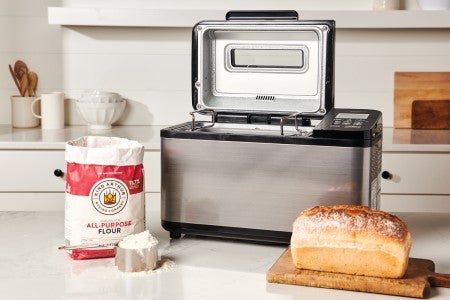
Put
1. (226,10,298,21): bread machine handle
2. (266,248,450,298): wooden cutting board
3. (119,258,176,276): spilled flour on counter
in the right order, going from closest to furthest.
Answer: (266,248,450,298): wooden cutting board < (119,258,176,276): spilled flour on counter < (226,10,298,21): bread machine handle

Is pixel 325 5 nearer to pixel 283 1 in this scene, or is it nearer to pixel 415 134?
pixel 283 1

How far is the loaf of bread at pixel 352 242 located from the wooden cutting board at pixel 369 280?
0.06 feet

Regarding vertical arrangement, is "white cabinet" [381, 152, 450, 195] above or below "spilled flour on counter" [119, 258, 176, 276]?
below

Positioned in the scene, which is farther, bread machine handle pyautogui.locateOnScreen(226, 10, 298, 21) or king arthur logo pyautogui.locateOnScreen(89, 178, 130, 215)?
bread machine handle pyautogui.locateOnScreen(226, 10, 298, 21)

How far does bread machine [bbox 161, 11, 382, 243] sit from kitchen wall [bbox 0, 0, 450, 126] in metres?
1.92

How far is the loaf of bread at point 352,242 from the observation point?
55.2 inches

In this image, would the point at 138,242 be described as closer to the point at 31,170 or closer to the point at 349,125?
the point at 349,125

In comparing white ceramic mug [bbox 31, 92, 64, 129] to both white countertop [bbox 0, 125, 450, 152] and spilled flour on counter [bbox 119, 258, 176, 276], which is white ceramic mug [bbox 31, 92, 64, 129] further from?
spilled flour on counter [bbox 119, 258, 176, 276]

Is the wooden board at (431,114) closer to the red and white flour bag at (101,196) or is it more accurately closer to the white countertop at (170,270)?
the white countertop at (170,270)

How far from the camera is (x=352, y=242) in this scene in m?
1.43

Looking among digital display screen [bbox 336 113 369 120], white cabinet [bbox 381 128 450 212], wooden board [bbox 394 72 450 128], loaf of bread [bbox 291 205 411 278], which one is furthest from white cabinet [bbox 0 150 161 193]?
loaf of bread [bbox 291 205 411 278]

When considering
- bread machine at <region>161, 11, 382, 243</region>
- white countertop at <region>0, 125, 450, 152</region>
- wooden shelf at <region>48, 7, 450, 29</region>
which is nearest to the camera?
bread machine at <region>161, 11, 382, 243</region>

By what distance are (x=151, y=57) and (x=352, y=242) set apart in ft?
8.29

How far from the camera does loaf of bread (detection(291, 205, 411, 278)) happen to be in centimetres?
140
